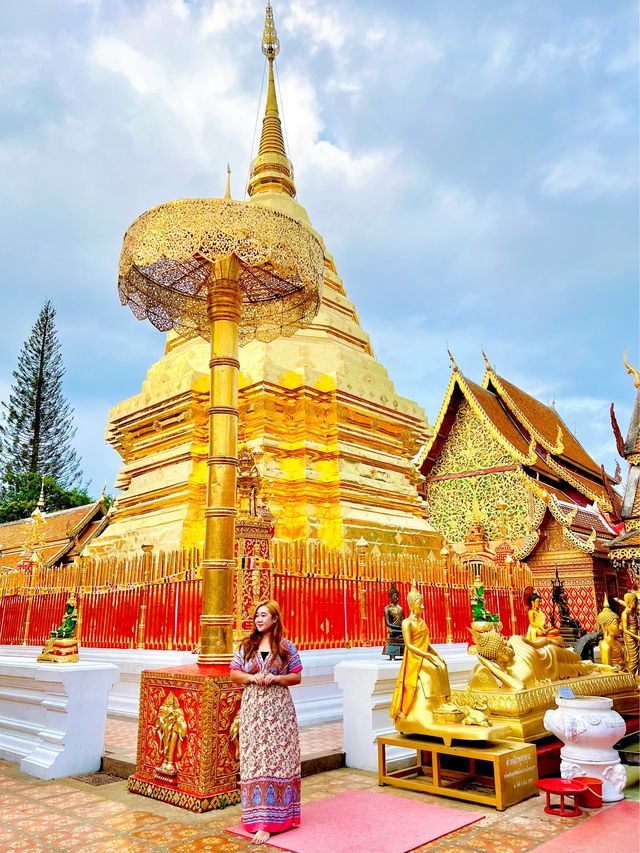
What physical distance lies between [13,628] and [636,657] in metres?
7.66

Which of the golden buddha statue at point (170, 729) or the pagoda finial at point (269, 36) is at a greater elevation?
the pagoda finial at point (269, 36)

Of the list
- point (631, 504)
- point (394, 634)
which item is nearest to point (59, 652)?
point (394, 634)

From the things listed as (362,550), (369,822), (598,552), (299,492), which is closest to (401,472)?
(299,492)

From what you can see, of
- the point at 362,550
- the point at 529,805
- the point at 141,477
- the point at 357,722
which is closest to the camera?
the point at 529,805

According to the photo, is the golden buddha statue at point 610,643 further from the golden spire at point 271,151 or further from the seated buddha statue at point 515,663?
the golden spire at point 271,151

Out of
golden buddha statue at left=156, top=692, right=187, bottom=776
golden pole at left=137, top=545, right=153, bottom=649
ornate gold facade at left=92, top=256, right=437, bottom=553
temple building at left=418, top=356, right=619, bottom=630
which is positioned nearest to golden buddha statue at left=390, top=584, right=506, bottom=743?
golden buddha statue at left=156, top=692, right=187, bottom=776

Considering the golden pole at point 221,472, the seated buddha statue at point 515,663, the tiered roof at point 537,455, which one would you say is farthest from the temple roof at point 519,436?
the golden pole at point 221,472

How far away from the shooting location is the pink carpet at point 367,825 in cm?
306

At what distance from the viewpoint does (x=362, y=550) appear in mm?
7562

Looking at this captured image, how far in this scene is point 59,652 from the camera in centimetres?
518

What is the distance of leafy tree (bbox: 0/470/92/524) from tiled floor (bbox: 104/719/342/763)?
61.9ft

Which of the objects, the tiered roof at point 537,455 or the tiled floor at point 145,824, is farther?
the tiered roof at point 537,455

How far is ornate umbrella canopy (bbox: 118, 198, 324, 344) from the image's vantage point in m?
4.53

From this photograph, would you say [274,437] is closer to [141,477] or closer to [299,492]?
[299,492]
